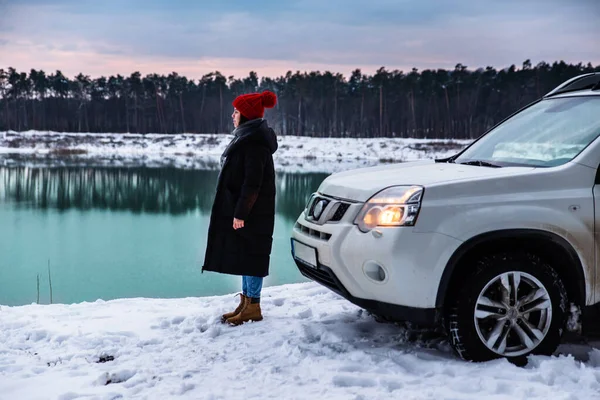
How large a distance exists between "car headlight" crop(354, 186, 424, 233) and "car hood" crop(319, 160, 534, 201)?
65 millimetres

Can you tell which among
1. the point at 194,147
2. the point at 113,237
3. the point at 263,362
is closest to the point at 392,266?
the point at 263,362

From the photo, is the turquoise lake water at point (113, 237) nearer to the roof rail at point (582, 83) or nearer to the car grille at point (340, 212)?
the car grille at point (340, 212)

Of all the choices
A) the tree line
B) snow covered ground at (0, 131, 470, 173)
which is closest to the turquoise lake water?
snow covered ground at (0, 131, 470, 173)

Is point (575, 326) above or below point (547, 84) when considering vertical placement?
below

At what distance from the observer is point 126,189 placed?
30.5 m

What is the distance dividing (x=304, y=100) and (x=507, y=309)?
3216 inches

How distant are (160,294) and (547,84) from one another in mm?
70642

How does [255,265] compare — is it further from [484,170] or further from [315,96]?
[315,96]

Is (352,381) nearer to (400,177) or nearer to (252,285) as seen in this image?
(400,177)

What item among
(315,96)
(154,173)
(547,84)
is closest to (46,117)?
(315,96)

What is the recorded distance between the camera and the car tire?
356 cm

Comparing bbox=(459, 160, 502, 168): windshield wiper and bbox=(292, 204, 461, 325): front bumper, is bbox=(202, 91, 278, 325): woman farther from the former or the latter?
bbox=(459, 160, 502, 168): windshield wiper

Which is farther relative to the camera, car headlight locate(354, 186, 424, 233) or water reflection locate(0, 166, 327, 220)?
water reflection locate(0, 166, 327, 220)

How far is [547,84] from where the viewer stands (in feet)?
234
